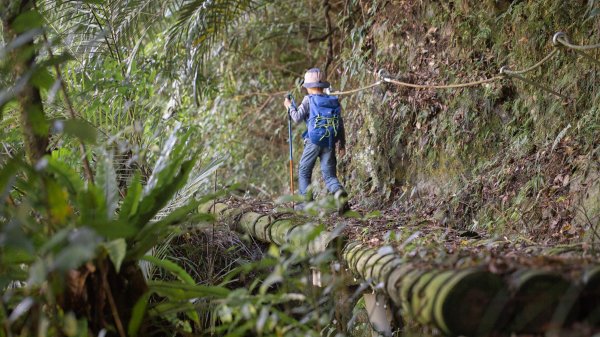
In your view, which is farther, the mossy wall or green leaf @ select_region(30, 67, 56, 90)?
the mossy wall

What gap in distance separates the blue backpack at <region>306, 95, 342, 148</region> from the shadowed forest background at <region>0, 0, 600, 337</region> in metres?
0.71

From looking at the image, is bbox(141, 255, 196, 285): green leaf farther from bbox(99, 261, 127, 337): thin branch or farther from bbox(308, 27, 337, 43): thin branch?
bbox(308, 27, 337, 43): thin branch

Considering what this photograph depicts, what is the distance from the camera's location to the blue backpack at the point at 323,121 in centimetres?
630

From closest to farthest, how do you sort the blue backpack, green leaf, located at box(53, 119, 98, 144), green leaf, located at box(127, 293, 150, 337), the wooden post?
green leaf, located at box(53, 119, 98, 144) → green leaf, located at box(127, 293, 150, 337) → the wooden post → the blue backpack

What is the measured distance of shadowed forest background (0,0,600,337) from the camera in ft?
8.87

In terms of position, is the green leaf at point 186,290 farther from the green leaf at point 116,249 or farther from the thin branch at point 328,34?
the thin branch at point 328,34

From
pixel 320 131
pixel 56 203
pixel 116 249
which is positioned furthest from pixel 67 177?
pixel 320 131

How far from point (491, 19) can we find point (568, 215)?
2230mm

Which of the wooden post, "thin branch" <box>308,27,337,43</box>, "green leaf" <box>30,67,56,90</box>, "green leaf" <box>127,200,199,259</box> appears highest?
"thin branch" <box>308,27,337,43</box>

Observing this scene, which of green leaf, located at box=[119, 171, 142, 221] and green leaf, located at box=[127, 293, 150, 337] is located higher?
green leaf, located at box=[119, 171, 142, 221]

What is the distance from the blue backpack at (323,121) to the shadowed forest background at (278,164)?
707 mm

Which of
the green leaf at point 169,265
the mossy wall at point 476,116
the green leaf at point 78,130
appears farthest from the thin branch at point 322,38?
the green leaf at point 78,130

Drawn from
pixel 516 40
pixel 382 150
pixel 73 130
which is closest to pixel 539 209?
pixel 516 40

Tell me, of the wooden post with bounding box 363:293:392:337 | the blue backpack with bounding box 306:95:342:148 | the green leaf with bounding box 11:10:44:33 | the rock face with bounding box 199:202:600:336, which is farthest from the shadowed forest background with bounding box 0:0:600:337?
the blue backpack with bounding box 306:95:342:148
